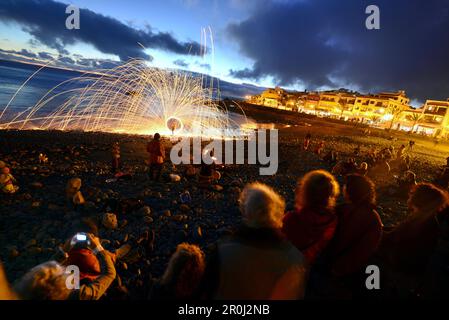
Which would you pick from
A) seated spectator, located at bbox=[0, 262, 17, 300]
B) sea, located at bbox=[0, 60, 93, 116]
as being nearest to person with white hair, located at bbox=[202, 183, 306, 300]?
seated spectator, located at bbox=[0, 262, 17, 300]

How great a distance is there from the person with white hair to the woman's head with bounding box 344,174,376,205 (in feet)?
4.28

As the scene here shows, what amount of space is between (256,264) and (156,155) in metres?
8.19

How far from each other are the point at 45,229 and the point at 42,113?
3491cm

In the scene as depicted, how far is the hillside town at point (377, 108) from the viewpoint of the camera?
64.4m

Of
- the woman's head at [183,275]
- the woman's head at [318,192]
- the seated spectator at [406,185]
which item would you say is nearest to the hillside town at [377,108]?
the seated spectator at [406,185]

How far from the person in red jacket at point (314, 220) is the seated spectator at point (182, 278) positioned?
3.70 feet

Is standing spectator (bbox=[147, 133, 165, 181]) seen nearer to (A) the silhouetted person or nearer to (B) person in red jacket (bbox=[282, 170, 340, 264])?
(B) person in red jacket (bbox=[282, 170, 340, 264])

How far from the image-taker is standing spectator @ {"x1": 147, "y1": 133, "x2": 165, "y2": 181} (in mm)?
9195

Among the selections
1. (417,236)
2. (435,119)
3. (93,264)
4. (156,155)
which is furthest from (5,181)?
(435,119)

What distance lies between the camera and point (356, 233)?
9.09 ft

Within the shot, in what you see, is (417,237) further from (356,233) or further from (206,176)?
(206,176)

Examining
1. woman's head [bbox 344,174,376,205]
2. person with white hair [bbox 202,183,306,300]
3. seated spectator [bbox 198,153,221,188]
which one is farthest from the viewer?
seated spectator [bbox 198,153,221,188]

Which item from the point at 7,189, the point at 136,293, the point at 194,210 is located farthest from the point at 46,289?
the point at 7,189

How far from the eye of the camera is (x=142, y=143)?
1892 centimetres
